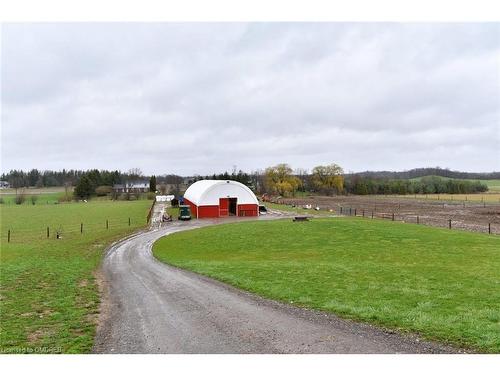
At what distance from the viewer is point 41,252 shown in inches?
1041

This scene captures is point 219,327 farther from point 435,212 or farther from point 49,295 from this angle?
A: point 435,212

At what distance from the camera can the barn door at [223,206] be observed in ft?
161

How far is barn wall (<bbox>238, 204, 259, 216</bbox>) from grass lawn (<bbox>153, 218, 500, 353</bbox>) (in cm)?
1405

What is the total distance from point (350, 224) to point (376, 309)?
80.2 feet

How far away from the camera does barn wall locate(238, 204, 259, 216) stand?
164ft

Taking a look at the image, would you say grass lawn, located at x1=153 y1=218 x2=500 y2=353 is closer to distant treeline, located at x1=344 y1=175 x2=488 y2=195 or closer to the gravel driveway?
the gravel driveway

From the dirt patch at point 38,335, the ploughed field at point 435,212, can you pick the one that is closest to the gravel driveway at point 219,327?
the dirt patch at point 38,335

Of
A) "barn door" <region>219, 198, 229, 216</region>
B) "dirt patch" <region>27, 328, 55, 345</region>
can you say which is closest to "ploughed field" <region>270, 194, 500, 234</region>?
"barn door" <region>219, 198, 229, 216</region>

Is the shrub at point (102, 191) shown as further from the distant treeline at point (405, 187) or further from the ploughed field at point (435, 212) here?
the distant treeline at point (405, 187)

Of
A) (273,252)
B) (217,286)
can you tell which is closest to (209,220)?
(273,252)

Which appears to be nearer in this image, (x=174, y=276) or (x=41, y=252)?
(x=174, y=276)

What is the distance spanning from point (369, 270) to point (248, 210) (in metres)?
33.2

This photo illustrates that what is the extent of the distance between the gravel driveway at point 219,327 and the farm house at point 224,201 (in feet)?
106

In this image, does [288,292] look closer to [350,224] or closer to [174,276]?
[174,276]
